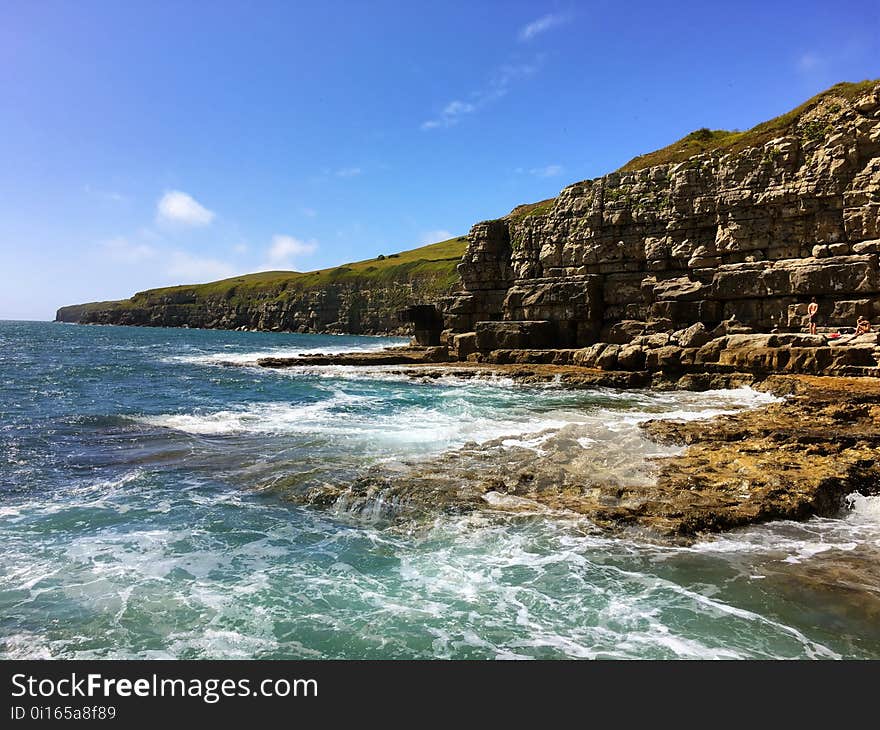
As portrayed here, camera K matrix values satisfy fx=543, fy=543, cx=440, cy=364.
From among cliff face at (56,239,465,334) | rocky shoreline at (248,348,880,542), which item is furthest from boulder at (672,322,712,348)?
cliff face at (56,239,465,334)

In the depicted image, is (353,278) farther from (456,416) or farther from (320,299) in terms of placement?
(456,416)

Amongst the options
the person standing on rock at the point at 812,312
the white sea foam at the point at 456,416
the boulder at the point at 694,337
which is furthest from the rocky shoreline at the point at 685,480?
the boulder at the point at 694,337

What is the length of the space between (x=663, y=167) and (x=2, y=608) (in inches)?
1969

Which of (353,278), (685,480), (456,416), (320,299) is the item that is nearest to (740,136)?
(456,416)

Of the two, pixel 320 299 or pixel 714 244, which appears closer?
pixel 714 244

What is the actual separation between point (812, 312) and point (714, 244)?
34.0 feet

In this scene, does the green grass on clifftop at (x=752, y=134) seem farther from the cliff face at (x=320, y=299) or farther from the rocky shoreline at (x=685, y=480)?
the cliff face at (x=320, y=299)

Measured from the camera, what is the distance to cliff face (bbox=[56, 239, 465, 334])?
12150cm

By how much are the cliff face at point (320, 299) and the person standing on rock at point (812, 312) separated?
227 ft

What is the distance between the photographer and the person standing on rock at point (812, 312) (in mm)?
32347

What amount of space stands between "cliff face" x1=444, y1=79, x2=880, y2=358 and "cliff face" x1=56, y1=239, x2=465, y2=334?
5218cm

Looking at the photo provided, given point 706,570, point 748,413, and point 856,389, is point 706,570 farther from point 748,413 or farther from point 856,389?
point 856,389

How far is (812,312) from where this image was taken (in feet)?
A: 109

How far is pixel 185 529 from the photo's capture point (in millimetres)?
11055
